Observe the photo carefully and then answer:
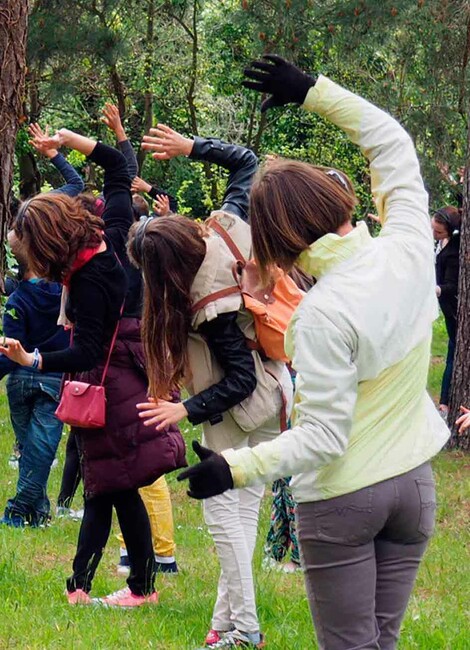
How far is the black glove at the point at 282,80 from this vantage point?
3.20m

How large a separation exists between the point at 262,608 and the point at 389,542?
209 cm

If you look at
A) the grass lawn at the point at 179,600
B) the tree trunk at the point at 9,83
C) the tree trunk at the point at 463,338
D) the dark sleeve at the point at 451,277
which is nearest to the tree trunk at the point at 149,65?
the dark sleeve at the point at 451,277

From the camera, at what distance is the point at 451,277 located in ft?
37.1

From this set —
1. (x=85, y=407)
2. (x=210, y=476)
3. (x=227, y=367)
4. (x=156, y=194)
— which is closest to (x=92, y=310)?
(x=85, y=407)

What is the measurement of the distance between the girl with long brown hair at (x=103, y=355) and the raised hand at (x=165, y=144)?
556mm

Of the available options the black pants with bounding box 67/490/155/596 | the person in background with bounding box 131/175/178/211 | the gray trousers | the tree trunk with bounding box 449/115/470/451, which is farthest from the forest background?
the gray trousers

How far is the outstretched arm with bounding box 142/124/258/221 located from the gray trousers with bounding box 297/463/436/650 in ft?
6.04

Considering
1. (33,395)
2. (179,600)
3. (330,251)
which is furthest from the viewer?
(33,395)

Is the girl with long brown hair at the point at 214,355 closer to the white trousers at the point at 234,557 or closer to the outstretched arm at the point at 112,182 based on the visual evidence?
the white trousers at the point at 234,557

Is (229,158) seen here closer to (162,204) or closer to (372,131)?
(372,131)

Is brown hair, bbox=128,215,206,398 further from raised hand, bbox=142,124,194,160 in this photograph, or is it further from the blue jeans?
the blue jeans

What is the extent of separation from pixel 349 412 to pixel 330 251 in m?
0.42

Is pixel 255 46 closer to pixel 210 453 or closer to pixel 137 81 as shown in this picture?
pixel 137 81

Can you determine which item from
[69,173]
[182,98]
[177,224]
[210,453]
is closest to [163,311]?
[177,224]
